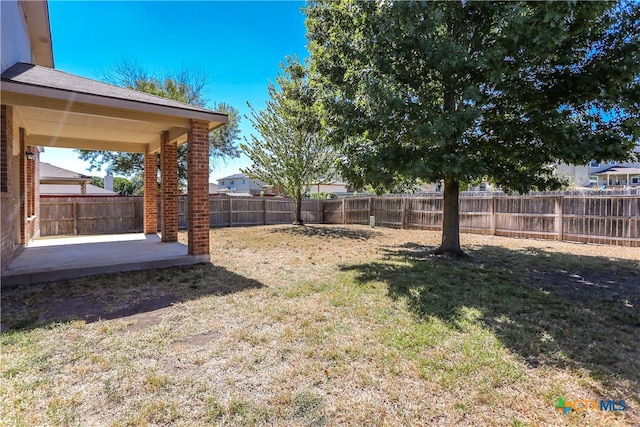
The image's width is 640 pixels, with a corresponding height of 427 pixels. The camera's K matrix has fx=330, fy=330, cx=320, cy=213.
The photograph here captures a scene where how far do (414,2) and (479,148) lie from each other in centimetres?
306

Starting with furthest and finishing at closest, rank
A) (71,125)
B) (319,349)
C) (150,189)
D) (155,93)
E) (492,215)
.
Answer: (155,93), (492,215), (150,189), (71,125), (319,349)

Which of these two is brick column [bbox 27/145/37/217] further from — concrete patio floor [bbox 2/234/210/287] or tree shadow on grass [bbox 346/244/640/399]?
tree shadow on grass [bbox 346/244/640/399]

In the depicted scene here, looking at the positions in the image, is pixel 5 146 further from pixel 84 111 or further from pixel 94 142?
pixel 94 142

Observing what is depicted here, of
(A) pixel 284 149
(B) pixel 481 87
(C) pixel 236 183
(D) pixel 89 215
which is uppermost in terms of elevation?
(C) pixel 236 183

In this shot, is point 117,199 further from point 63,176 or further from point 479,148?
point 479,148

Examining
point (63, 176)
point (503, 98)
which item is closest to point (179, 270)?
point (503, 98)

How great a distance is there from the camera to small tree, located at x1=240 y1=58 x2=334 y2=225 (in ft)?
48.5

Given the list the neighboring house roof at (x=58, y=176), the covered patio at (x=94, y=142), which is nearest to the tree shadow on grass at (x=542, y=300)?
the covered patio at (x=94, y=142)

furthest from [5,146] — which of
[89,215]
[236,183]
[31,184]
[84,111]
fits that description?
[236,183]

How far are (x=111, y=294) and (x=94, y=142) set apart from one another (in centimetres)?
667

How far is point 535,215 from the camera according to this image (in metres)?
11.4

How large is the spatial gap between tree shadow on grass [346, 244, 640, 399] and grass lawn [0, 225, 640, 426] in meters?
0.03

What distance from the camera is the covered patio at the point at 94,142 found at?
538 centimetres

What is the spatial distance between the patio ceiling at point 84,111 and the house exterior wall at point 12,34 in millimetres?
213
